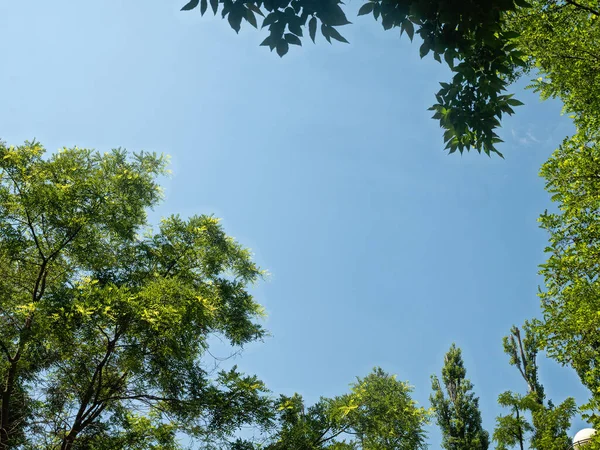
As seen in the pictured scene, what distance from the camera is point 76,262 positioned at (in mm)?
11766

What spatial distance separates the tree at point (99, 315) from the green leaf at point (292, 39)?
6.81m

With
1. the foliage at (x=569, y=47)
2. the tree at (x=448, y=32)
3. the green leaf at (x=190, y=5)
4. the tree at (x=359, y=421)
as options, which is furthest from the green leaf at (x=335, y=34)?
the tree at (x=359, y=421)

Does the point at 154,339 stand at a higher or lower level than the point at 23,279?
lower

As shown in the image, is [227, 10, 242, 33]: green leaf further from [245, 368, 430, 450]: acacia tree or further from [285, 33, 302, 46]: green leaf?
[245, 368, 430, 450]: acacia tree

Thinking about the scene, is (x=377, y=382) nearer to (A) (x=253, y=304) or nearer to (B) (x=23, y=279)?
(A) (x=253, y=304)

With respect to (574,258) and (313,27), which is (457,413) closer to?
(574,258)

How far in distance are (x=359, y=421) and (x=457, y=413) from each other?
54.4 ft

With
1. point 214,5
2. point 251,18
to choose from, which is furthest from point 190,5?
point 251,18

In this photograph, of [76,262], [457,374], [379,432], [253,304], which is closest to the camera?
[379,432]

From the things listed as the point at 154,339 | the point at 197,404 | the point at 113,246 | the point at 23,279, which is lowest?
the point at 197,404

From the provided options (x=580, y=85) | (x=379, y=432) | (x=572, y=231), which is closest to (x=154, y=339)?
(x=379, y=432)

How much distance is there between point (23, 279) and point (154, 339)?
15.2ft

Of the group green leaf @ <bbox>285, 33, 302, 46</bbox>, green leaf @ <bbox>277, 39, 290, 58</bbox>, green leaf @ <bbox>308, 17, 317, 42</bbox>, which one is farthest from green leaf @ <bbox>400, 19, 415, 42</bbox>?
green leaf @ <bbox>277, 39, 290, 58</bbox>

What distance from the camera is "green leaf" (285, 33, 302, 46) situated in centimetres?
Answer: 362
